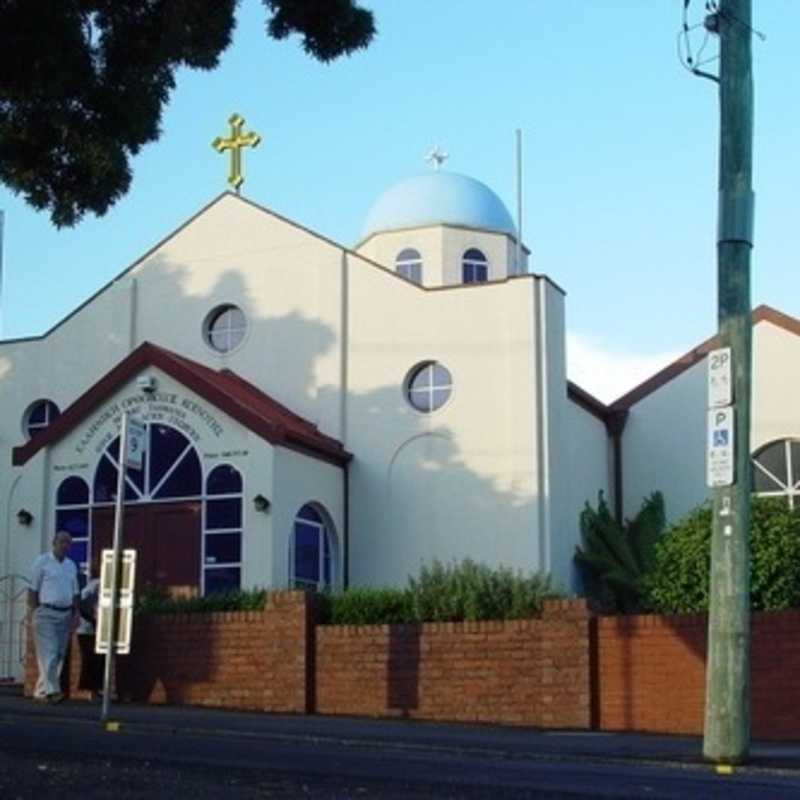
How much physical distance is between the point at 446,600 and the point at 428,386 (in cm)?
907

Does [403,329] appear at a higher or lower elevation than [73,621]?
higher

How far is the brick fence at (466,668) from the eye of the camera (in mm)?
16875

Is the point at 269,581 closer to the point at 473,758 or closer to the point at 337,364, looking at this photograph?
the point at 337,364

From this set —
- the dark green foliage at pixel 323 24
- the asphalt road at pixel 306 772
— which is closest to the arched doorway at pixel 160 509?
the asphalt road at pixel 306 772

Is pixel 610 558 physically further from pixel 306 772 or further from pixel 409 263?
pixel 306 772

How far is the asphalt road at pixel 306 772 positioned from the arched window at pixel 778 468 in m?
15.7

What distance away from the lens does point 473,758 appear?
12.9m

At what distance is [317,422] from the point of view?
2778cm

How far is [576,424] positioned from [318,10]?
17949 mm

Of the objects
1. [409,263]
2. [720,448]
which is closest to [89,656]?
[720,448]

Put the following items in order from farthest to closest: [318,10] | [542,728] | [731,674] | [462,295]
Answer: [462,295] < [542,728] < [731,674] < [318,10]

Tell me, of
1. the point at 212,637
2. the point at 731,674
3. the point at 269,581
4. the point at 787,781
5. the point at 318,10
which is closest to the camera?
the point at 318,10

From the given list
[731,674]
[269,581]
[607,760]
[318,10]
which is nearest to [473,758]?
[607,760]

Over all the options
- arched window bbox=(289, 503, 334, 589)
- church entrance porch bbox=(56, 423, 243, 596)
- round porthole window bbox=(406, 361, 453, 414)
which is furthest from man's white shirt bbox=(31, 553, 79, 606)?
round porthole window bbox=(406, 361, 453, 414)
